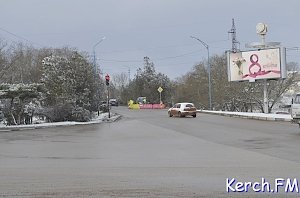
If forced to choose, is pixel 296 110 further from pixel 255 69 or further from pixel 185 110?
pixel 255 69

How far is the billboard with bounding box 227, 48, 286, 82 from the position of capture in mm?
50062

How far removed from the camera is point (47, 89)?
41.6 m

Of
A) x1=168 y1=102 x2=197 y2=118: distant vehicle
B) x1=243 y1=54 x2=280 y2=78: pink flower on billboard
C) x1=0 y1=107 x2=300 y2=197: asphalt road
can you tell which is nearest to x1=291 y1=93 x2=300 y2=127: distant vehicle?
x1=0 y1=107 x2=300 y2=197: asphalt road

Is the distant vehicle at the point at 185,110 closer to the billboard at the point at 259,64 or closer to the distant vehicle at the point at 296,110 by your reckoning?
the billboard at the point at 259,64

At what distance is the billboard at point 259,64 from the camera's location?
50.1 metres

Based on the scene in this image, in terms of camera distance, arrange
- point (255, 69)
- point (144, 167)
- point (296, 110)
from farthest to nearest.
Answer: point (255, 69), point (296, 110), point (144, 167)

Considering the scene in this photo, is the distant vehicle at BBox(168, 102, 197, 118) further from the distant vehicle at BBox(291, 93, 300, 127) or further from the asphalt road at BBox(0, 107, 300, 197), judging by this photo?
the asphalt road at BBox(0, 107, 300, 197)

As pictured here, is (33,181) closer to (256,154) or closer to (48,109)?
(256,154)

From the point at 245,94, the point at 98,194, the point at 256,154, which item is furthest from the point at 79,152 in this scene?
the point at 245,94

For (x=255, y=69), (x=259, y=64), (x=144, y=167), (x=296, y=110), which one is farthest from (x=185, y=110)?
(x=144, y=167)

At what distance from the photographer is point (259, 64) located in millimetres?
51219

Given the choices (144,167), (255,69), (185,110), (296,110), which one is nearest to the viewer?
(144,167)

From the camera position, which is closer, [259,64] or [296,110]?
[296,110]

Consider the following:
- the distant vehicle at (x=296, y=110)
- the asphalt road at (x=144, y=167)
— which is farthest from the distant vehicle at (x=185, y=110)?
the asphalt road at (x=144, y=167)
